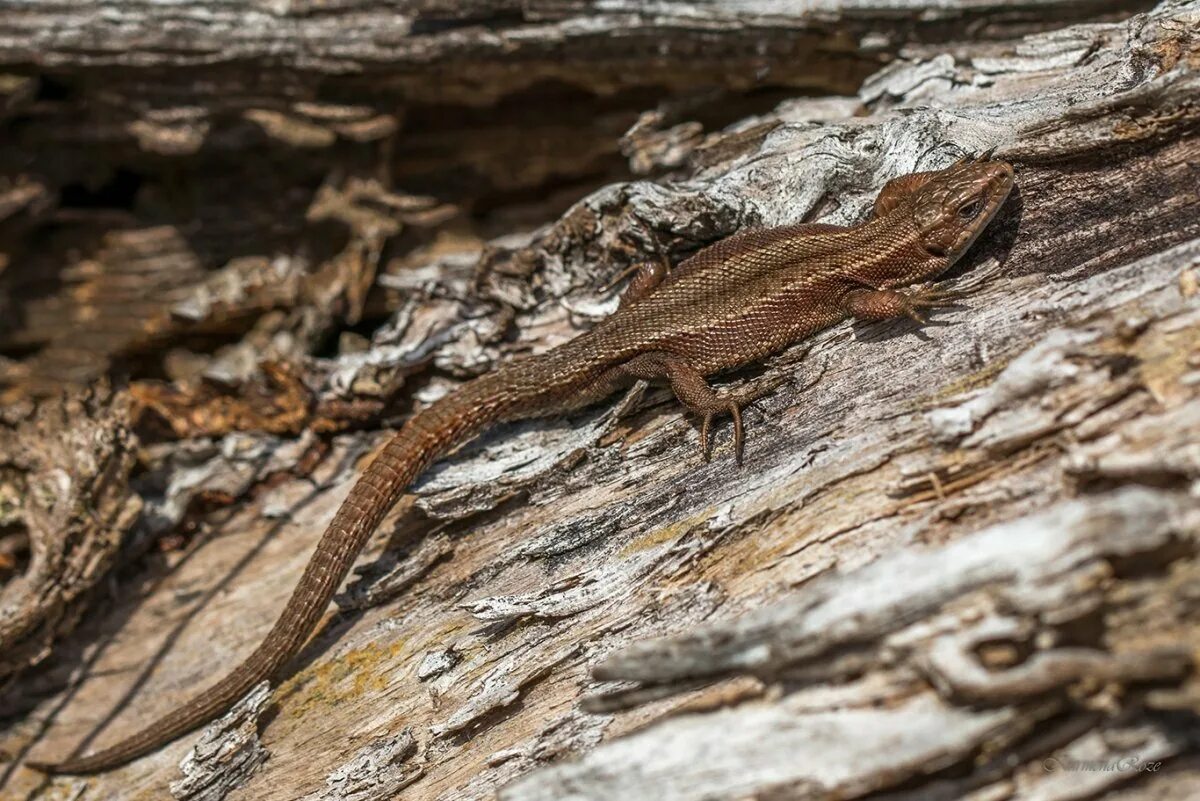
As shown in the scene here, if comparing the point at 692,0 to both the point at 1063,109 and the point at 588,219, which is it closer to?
the point at 588,219

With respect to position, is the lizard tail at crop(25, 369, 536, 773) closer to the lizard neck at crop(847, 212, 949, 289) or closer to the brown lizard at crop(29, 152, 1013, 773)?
the brown lizard at crop(29, 152, 1013, 773)

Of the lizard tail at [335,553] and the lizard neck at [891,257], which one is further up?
the lizard neck at [891,257]

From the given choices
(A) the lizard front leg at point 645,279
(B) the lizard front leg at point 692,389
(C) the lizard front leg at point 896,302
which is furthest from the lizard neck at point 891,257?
(A) the lizard front leg at point 645,279

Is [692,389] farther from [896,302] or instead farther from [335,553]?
[335,553]

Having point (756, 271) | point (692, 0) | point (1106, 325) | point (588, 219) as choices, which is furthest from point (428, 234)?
point (1106, 325)

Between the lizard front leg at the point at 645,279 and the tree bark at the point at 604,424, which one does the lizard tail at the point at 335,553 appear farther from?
the lizard front leg at the point at 645,279

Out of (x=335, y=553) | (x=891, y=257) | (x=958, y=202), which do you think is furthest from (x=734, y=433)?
(x=335, y=553)

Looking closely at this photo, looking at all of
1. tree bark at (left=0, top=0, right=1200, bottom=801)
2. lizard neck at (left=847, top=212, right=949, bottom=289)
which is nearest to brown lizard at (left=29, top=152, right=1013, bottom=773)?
lizard neck at (left=847, top=212, right=949, bottom=289)
